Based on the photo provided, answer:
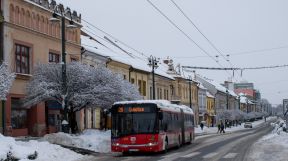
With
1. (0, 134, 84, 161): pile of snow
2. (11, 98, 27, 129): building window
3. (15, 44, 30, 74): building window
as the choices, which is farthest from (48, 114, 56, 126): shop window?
(0, 134, 84, 161): pile of snow

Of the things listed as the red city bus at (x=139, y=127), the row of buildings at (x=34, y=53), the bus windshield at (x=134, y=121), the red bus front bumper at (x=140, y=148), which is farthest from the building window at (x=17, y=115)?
the red bus front bumper at (x=140, y=148)

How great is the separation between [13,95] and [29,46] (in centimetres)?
398

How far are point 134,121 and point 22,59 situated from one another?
12154 mm

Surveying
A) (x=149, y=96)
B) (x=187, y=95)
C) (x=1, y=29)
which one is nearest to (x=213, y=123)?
(x=187, y=95)

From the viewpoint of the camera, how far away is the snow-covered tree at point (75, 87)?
112ft

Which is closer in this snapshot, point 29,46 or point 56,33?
point 29,46

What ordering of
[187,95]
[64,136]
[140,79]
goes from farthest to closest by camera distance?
1. [187,95]
2. [140,79]
3. [64,136]

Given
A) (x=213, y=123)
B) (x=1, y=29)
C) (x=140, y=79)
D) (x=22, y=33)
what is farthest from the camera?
(x=213, y=123)

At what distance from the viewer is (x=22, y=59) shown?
37.2m

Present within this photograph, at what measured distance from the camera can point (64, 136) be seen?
30672 millimetres

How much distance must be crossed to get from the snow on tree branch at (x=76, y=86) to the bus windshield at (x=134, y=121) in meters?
5.72

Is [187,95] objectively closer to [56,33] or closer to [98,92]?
[56,33]

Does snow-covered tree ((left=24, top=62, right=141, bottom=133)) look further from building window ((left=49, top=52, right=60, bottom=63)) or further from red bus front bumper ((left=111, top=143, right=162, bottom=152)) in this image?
red bus front bumper ((left=111, top=143, right=162, bottom=152))

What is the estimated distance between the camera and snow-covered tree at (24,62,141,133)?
3412 cm
